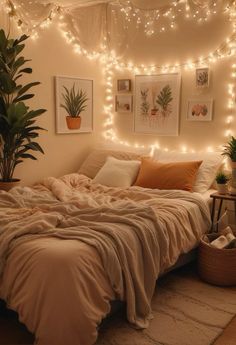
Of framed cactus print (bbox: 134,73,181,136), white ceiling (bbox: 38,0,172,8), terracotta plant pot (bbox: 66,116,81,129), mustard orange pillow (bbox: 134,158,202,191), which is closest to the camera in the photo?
mustard orange pillow (bbox: 134,158,202,191)

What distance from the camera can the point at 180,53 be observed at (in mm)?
3928

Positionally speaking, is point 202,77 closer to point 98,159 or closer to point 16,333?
point 98,159

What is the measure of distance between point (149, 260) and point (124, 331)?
0.45 m

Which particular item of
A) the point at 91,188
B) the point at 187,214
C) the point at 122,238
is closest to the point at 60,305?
the point at 122,238

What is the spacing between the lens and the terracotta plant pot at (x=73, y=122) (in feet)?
14.1

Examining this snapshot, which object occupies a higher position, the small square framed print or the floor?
the small square framed print

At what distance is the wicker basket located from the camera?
2873 millimetres

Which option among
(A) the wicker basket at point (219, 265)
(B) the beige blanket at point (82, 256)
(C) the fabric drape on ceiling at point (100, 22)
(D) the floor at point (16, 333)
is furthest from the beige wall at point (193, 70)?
(D) the floor at point (16, 333)

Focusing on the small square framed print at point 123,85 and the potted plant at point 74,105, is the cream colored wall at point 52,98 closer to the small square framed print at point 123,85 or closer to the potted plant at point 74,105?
the potted plant at point 74,105

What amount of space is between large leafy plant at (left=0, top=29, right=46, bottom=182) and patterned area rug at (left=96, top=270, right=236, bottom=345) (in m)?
1.78

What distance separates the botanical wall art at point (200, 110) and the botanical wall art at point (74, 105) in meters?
1.24

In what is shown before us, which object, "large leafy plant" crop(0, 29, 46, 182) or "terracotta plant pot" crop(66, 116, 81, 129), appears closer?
"large leafy plant" crop(0, 29, 46, 182)

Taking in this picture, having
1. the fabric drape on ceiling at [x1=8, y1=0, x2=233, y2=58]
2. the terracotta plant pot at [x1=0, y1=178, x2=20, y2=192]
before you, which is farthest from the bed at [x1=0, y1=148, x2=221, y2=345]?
the fabric drape on ceiling at [x1=8, y1=0, x2=233, y2=58]

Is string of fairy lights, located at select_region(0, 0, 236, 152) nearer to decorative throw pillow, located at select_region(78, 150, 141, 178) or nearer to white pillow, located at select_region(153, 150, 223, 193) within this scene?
white pillow, located at select_region(153, 150, 223, 193)
